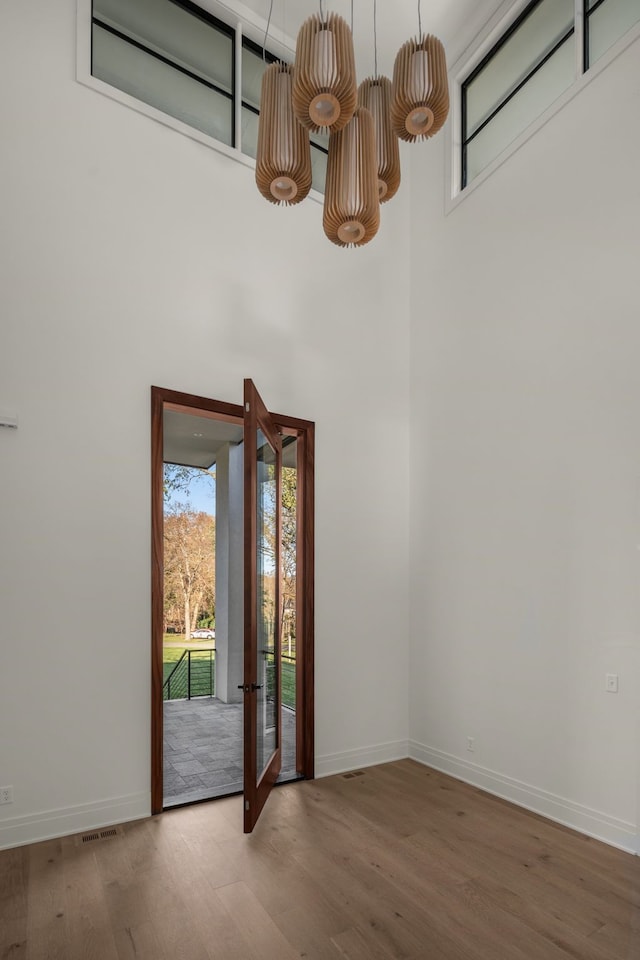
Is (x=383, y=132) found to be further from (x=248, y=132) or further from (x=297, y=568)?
(x=297, y=568)

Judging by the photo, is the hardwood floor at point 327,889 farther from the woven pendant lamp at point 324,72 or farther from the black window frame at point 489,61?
the black window frame at point 489,61

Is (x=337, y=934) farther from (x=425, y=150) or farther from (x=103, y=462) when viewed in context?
(x=425, y=150)

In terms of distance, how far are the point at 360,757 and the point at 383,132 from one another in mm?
4048

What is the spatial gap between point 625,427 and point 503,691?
1870 mm

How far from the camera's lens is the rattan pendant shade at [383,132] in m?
2.71

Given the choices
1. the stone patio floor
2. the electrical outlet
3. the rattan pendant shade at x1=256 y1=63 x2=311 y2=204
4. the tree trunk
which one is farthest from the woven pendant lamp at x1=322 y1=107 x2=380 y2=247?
the tree trunk

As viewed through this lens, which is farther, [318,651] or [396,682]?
[396,682]

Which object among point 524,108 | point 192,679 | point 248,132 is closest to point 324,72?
point 248,132

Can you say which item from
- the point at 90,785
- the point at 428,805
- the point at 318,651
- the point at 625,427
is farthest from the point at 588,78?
the point at 90,785

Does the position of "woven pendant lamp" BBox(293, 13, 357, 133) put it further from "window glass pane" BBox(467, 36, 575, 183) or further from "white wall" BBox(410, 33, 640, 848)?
"window glass pane" BBox(467, 36, 575, 183)

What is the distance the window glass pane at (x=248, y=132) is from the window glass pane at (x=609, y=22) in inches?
90.1

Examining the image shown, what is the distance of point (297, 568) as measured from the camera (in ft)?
14.5

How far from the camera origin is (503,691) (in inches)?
156

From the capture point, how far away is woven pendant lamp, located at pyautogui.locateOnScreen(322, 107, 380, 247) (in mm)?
2404
